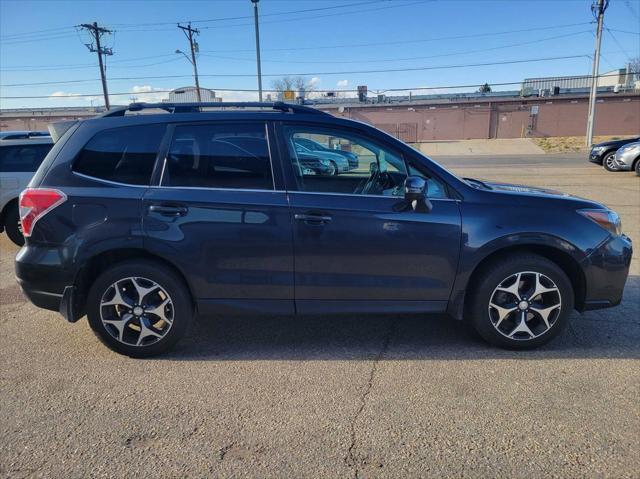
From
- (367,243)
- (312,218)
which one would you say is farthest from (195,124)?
(367,243)

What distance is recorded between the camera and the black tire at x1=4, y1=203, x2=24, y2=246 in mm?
7293

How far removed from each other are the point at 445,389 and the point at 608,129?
54769 mm

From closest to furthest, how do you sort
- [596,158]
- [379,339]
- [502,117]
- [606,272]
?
[606,272] → [379,339] → [596,158] → [502,117]

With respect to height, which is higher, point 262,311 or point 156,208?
point 156,208

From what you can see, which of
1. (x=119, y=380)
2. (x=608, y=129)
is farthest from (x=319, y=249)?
(x=608, y=129)

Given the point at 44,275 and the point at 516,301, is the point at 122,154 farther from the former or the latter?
the point at 516,301

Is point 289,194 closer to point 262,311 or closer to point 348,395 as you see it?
point 262,311

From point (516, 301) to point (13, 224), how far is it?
739cm

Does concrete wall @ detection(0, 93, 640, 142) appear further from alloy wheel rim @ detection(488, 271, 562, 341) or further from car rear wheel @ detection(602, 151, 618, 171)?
alloy wheel rim @ detection(488, 271, 562, 341)

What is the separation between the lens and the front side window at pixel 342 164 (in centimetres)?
353

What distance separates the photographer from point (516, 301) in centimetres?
353

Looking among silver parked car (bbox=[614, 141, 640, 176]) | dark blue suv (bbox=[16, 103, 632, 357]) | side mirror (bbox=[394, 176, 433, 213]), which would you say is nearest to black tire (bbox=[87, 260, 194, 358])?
dark blue suv (bbox=[16, 103, 632, 357])

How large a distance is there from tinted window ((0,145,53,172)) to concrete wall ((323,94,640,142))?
1769 inches

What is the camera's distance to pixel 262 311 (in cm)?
351
